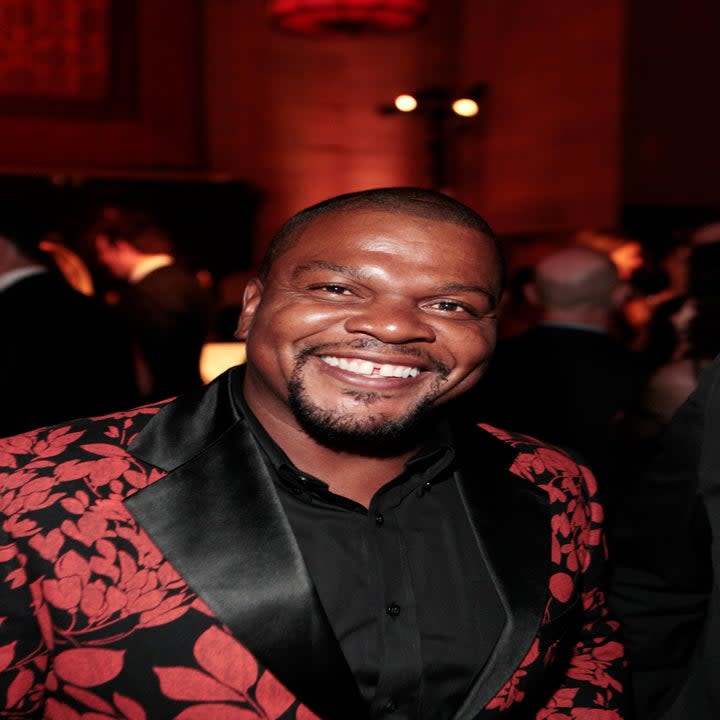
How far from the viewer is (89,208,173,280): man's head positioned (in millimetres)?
4969

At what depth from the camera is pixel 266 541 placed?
1.39m

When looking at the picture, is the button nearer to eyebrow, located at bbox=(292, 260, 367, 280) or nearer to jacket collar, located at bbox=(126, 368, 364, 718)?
jacket collar, located at bbox=(126, 368, 364, 718)

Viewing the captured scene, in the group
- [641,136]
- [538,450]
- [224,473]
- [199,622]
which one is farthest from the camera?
[641,136]

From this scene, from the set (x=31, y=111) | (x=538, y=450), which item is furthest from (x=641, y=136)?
(x=538, y=450)

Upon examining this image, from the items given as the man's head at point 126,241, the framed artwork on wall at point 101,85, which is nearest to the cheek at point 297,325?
the man's head at point 126,241

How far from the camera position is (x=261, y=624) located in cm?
134

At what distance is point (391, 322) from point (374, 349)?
4cm

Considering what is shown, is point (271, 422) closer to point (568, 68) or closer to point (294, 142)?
point (568, 68)

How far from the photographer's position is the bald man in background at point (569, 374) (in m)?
2.91

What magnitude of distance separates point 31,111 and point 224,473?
26.0ft

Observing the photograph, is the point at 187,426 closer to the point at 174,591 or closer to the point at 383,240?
the point at 174,591

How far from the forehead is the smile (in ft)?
0.42

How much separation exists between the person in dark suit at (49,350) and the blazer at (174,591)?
5.27 feet

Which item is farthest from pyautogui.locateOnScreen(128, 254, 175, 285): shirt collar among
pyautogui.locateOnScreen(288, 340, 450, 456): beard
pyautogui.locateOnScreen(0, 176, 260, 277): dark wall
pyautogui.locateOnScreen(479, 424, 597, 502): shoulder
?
pyautogui.locateOnScreen(288, 340, 450, 456): beard
